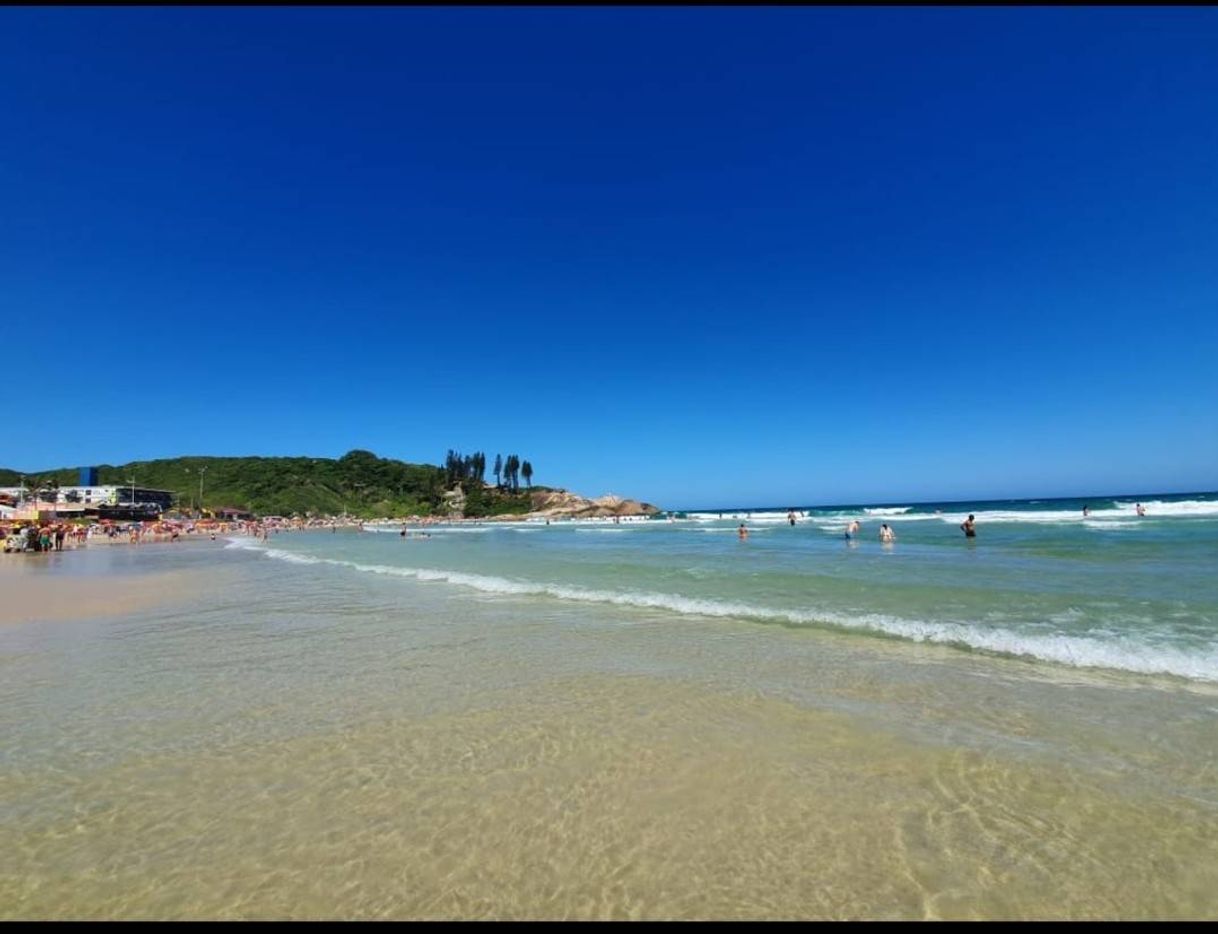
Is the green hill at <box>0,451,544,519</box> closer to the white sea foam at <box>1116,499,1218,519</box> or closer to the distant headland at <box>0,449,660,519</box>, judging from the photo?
the distant headland at <box>0,449,660,519</box>

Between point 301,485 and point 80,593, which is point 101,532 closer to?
point 80,593

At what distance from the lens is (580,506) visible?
14450 cm

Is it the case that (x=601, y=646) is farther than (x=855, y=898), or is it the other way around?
(x=601, y=646)

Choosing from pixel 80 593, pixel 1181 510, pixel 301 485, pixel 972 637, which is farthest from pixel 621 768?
pixel 301 485

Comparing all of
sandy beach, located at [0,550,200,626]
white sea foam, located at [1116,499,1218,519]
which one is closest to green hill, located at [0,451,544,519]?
white sea foam, located at [1116,499,1218,519]

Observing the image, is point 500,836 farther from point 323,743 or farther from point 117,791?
point 117,791

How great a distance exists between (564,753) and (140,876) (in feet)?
9.85

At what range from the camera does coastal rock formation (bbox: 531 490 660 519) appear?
5586 inches

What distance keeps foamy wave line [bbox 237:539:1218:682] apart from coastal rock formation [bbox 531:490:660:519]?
123 metres

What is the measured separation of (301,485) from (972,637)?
161985 mm

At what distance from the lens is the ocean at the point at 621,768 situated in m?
3.42

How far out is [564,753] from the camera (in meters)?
5.39

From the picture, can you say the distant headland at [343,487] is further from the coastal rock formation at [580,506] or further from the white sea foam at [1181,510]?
the white sea foam at [1181,510]
